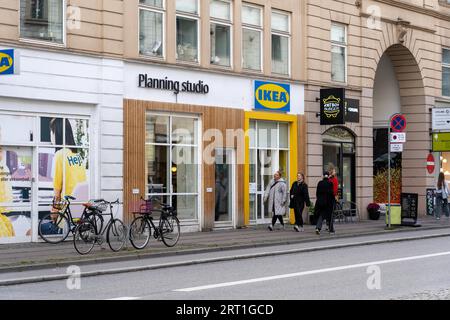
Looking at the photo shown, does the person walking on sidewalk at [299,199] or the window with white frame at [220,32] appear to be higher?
the window with white frame at [220,32]

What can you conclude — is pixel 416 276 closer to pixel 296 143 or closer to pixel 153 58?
pixel 153 58

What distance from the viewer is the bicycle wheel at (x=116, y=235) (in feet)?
60.3

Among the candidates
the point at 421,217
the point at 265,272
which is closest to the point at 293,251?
the point at 265,272

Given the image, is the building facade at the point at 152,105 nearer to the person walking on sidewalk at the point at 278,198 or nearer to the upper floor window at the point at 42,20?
the upper floor window at the point at 42,20

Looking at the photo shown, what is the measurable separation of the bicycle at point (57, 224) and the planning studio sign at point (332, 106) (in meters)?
10.7

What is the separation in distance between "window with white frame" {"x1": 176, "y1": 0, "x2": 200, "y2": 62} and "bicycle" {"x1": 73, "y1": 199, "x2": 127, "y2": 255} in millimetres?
7054

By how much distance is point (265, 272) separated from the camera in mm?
15078

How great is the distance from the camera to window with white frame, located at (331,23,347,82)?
1185 inches

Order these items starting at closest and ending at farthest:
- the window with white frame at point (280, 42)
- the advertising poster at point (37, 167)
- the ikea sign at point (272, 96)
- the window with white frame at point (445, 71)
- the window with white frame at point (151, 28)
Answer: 1. the advertising poster at point (37, 167)
2. the window with white frame at point (151, 28)
3. the ikea sign at point (272, 96)
4. the window with white frame at point (280, 42)
5. the window with white frame at point (445, 71)

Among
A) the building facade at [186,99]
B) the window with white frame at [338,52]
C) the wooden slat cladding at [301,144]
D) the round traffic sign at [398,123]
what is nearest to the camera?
the building facade at [186,99]

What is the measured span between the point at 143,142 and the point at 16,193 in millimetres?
4094

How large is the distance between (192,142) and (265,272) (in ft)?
33.3

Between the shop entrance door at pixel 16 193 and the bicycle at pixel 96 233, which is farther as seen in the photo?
the shop entrance door at pixel 16 193

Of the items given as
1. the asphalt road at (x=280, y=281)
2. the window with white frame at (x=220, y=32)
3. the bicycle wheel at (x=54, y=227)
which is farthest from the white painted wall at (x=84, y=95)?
the asphalt road at (x=280, y=281)
